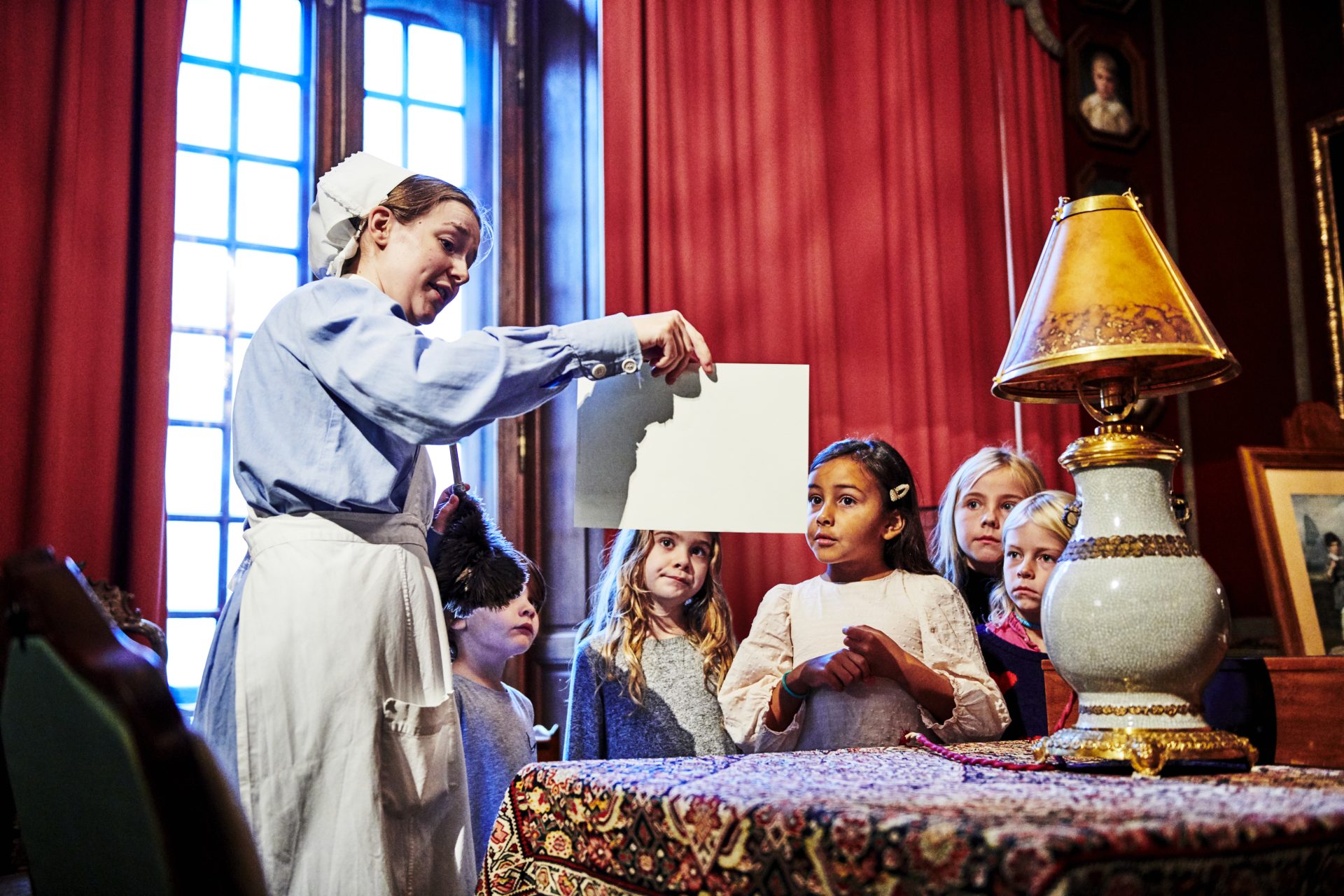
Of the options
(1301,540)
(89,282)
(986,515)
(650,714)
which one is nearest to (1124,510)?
(650,714)

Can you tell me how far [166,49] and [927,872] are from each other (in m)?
3.07

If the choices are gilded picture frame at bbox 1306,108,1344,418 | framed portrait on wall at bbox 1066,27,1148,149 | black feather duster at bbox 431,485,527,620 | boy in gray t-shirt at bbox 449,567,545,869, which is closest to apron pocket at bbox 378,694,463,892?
boy in gray t-shirt at bbox 449,567,545,869

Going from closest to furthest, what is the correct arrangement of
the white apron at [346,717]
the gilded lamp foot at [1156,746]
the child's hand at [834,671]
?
the gilded lamp foot at [1156,746], the white apron at [346,717], the child's hand at [834,671]

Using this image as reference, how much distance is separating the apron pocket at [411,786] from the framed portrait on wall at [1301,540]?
2661 mm

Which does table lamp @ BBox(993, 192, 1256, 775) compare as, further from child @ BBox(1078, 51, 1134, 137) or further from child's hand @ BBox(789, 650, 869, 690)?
child @ BBox(1078, 51, 1134, 137)

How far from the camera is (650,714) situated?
2398mm

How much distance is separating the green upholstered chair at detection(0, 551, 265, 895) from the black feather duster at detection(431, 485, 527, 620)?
5.53 ft

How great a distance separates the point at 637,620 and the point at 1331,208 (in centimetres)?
355

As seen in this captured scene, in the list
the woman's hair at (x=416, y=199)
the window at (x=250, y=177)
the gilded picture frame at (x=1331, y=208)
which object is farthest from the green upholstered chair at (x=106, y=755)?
the gilded picture frame at (x=1331, y=208)

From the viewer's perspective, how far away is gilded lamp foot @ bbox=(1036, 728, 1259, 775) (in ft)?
3.58

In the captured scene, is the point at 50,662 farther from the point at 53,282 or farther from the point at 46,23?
the point at 46,23

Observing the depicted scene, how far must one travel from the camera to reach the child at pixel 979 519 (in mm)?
2715

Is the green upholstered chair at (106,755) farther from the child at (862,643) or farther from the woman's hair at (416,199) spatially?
the child at (862,643)

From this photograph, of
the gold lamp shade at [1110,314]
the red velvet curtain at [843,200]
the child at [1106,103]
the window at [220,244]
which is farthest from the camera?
the child at [1106,103]
